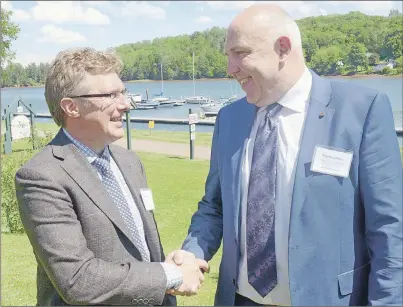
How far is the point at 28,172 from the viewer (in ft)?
5.92

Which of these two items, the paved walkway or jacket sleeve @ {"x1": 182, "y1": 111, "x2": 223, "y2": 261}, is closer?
jacket sleeve @ {"x1": 182, "y1": 111, "x2": 223, "y2": 261}

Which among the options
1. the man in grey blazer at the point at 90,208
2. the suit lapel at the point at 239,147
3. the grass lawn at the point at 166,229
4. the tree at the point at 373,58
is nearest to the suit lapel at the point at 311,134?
the suit lapel at the point at 239,147

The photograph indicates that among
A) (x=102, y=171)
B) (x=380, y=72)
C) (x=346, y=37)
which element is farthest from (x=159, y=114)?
(x=102, y=171)

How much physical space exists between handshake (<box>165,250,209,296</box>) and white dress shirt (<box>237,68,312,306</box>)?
0.57ft

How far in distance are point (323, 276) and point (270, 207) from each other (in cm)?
31

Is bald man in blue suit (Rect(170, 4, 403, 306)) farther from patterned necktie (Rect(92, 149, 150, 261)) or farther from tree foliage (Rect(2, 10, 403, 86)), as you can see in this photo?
tree foliage (Rect(2, 10, 403, 86))

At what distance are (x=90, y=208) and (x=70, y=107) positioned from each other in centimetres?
40

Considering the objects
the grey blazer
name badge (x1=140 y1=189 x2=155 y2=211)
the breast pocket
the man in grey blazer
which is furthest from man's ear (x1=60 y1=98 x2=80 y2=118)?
the breast pocket

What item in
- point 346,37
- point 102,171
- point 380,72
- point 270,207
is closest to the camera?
point 270,207

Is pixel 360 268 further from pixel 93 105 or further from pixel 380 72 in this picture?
pixel 380 72

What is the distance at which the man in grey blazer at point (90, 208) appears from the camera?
1739 mm

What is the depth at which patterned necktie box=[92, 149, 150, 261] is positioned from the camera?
1.98 m

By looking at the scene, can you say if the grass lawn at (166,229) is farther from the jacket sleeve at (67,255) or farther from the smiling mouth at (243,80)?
the smiling mouth at (243,80)

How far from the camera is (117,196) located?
2010 mm
